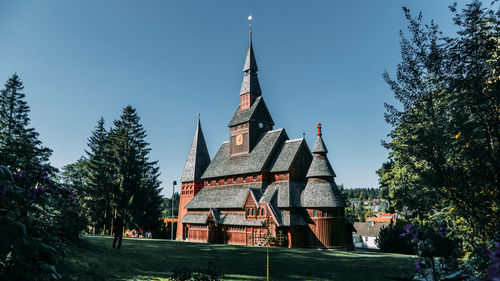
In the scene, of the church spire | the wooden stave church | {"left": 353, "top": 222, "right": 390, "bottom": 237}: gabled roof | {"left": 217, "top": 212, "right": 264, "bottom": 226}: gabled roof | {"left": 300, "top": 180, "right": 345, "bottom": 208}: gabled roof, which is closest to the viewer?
{"left": 300, "top": 180, "right": 345, "bottom": 208}: gabled roof

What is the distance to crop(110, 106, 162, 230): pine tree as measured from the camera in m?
46.2

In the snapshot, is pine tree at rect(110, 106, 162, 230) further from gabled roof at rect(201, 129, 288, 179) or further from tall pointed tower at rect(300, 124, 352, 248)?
tall pointed tower at rect(300, 124, 352, 248)

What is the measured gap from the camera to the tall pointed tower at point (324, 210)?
110ft

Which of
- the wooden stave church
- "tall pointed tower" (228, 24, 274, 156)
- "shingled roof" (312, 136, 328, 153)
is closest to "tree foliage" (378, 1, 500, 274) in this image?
the wooden stave church

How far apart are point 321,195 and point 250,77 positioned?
78.1ft

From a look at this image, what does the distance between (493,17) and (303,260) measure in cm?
1792

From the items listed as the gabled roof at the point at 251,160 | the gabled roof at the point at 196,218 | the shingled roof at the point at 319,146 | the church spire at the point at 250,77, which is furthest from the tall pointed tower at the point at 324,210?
the church spire at the point at 250,77

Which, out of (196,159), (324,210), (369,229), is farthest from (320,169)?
(369,229)

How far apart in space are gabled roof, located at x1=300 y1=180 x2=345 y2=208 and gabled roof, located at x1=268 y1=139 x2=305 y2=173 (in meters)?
3.98

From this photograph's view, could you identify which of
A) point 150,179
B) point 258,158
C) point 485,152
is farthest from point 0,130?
point 485,152

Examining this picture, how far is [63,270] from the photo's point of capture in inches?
498

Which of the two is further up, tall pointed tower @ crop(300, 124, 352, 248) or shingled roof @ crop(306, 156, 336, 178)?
shingled roof @ crop(306, 156, 336, 178)

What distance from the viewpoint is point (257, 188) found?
39.5m

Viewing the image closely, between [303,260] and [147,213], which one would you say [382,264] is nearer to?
[303,260]
